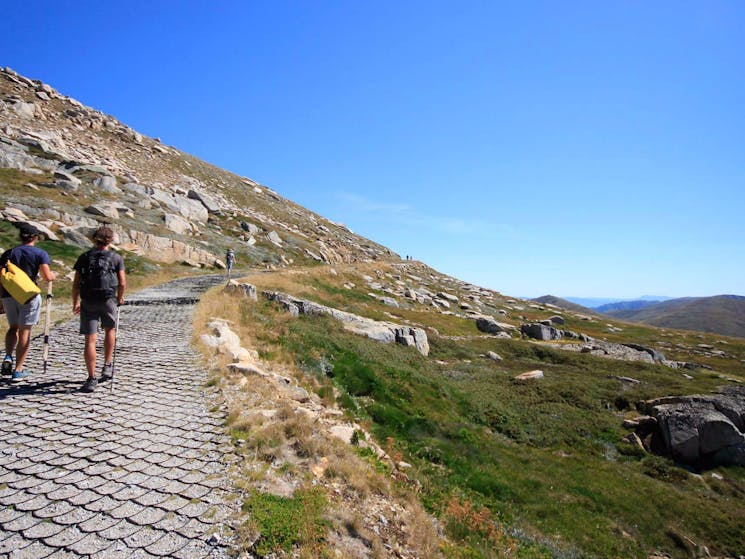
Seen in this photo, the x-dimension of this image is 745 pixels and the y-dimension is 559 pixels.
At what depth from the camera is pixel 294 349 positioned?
1727cm

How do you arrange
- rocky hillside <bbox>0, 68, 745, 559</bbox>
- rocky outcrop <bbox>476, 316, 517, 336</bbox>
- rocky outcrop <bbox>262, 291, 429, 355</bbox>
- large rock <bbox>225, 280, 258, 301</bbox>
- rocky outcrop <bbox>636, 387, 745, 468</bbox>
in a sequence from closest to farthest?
rocky hillside <bbox>0, 68, 745, 559</bbox>
rocky outcrop <bbox>636, 387, 745, 468</bbox>
large rock <bbox>225, 280, 258, 301</bbox>
rocky outcrop <bbox>262, 291, 429, 355</bbox>
rocky outcrop <bbox>476, 316, 517, 336</bbox>

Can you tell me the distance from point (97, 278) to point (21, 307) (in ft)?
6.84

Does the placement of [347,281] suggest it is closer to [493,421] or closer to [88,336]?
[493,421]

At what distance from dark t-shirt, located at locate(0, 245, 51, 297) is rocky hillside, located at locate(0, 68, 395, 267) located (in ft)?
87.4

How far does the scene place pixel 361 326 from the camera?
93.2ft

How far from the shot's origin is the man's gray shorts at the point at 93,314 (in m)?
8.41

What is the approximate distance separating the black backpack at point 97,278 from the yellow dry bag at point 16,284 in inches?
47.7

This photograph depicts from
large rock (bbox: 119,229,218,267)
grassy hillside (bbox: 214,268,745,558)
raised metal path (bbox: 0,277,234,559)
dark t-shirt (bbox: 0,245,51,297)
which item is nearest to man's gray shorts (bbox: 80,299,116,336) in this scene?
raised metal path (bbox: 0,277,234,559)

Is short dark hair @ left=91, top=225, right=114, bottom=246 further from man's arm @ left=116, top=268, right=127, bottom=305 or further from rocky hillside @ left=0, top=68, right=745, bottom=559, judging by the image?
rocky hillside @ left=0, top=68, right=745, bottom=559

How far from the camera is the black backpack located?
8398mm

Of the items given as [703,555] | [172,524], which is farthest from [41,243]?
[703,555]

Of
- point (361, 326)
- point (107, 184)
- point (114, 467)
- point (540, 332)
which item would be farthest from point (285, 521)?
point (107, 184)

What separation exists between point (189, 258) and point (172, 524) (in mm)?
39843

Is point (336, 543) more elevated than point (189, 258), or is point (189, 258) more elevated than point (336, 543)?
point (189, 258)
